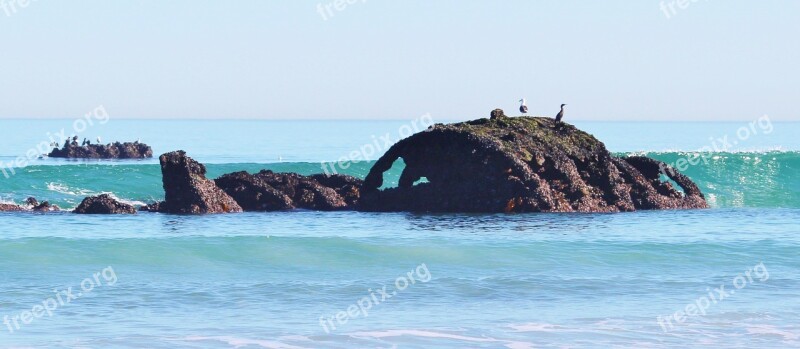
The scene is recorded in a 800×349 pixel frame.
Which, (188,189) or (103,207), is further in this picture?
(103,207)

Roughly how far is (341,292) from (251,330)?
3661 mm

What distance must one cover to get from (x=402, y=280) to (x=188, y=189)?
10.5 meters

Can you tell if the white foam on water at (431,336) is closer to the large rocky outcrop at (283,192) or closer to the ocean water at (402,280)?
the ocean water at (402,280)

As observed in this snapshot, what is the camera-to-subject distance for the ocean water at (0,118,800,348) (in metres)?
14.3

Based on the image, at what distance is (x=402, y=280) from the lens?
19109mm

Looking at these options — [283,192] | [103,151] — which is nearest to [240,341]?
[283,192]

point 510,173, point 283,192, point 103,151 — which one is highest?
point 103,151

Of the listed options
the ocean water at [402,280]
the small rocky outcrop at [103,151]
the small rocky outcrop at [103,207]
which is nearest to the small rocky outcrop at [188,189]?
the ocean water at [402,280]

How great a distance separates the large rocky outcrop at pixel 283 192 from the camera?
30.0 m

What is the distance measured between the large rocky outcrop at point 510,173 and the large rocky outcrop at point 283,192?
115 cm

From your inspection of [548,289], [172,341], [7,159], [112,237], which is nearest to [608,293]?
[548,289]

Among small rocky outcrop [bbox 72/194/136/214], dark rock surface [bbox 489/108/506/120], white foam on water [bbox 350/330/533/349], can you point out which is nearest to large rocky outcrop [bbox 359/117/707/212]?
dark rock surface [bbox 489/108/506/120]

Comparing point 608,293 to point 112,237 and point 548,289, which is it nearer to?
point 548,289

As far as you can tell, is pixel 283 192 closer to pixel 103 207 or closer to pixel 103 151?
pixel 103 207
